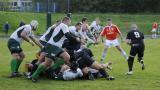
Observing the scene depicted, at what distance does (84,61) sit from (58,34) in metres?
1.47

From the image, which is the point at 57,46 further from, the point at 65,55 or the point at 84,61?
the point at 84,61

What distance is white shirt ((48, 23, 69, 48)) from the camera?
1517cm

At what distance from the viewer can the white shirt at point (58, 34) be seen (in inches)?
597

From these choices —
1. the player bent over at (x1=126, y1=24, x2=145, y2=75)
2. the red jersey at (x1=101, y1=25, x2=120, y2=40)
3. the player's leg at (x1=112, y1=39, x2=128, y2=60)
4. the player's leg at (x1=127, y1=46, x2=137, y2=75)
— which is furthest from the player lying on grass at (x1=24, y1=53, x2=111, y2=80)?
the red jersey at (x1=101, y1=25, x2=120, y2=40)

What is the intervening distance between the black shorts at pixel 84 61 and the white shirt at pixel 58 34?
113 cm

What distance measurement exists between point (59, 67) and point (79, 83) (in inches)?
43.0

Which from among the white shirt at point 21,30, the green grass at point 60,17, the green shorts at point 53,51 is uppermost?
the white shirt at point 21,30

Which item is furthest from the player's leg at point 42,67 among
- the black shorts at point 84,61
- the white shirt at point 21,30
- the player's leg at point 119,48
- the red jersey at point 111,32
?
the red jersey at point 111,32

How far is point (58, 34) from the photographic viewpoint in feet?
49.8

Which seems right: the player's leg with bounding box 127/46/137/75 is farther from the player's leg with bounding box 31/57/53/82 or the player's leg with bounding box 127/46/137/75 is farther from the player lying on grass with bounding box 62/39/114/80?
the player's leg with bounding box 31/57/53/82

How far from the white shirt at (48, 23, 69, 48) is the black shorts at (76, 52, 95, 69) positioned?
113 centimetres

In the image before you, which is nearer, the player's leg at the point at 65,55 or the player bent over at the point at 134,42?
the player's leg at the point at 65,55

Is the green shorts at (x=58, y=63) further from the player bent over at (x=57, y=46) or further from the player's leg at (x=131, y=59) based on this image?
the player's leg at (x=131, y=59)

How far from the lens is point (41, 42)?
17.3 m
